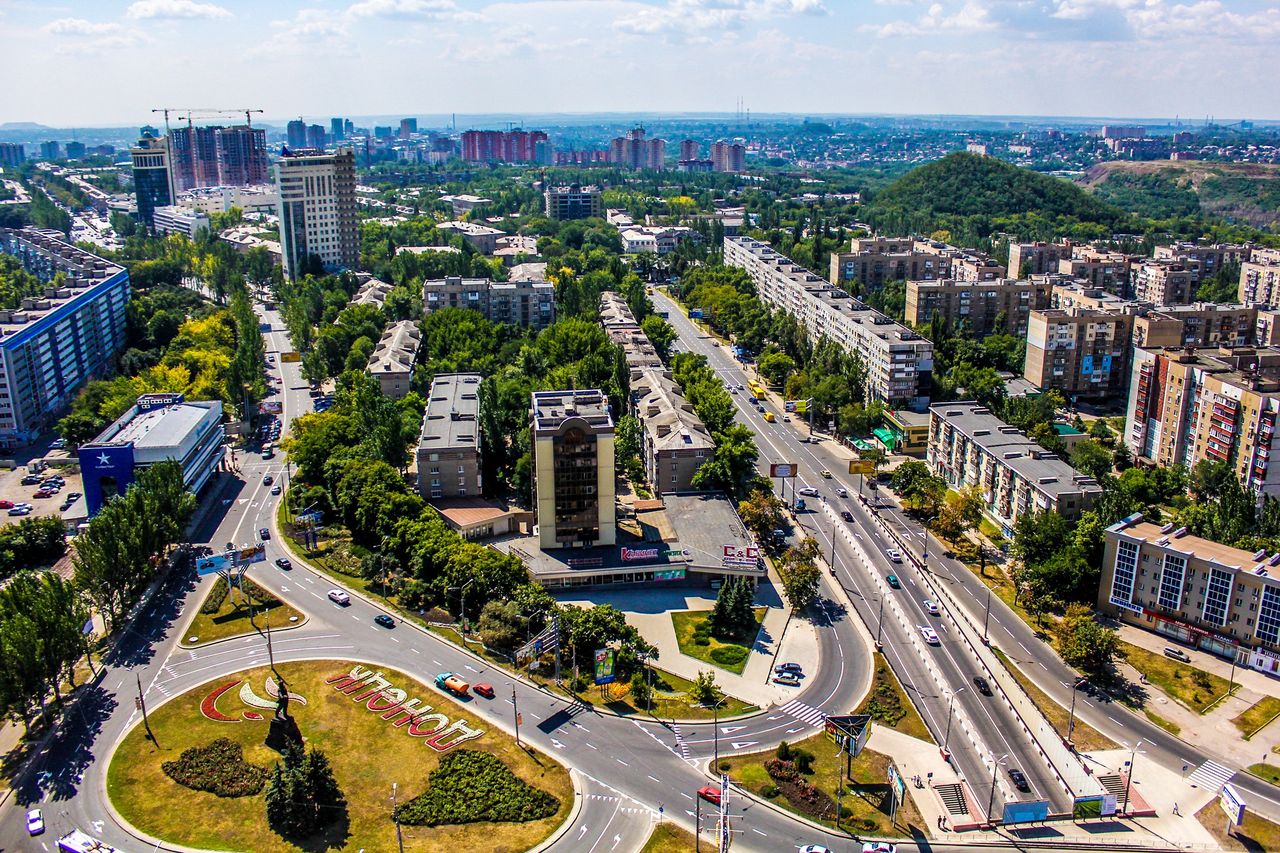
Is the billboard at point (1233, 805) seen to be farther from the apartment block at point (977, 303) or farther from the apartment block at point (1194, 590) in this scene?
the apartment block at point (977, 303)

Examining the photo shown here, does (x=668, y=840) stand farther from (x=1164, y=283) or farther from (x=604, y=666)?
(x=1164, y=283)

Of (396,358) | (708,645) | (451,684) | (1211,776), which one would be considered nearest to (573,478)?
(708,645)

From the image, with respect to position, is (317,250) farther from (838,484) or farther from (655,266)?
(838,484)

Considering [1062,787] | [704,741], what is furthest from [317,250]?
[1062,787]

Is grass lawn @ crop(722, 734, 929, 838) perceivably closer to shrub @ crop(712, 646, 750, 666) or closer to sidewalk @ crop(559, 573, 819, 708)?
sidewalk @ crop(559, 573, 819, 708)

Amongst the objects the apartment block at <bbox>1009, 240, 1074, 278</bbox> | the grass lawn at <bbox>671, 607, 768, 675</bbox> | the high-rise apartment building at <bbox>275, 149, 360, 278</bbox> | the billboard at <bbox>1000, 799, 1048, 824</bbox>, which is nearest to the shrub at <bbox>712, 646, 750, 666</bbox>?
the grass lawn at <bbox>671, 607, 768, 675</bbox>
